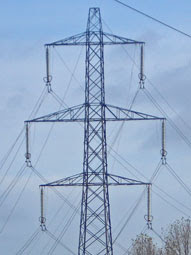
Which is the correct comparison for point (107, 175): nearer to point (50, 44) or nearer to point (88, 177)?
point (88, 177)

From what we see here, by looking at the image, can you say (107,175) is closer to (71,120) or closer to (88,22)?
(71,120)

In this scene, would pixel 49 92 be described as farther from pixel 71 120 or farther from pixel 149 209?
pixel 149 209

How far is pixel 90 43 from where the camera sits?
106438 millimetres

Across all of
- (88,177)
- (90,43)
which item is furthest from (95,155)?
(90,43)

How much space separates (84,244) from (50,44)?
1431 cm

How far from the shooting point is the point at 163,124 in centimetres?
10525

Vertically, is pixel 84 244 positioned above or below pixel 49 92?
below

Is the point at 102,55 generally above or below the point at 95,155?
above

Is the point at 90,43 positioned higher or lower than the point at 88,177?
higher

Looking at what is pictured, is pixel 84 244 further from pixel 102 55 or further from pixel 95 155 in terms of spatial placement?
pixel 102 55

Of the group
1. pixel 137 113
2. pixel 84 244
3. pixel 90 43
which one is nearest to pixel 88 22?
pixel 90 43

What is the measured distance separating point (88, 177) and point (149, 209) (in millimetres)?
6014

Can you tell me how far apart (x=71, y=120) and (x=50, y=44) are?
672 centimetres

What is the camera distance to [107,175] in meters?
104
